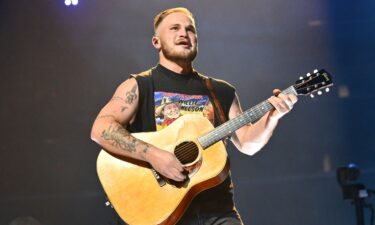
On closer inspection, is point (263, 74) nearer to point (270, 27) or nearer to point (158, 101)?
point (270, 27)

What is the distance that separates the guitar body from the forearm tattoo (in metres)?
0.08

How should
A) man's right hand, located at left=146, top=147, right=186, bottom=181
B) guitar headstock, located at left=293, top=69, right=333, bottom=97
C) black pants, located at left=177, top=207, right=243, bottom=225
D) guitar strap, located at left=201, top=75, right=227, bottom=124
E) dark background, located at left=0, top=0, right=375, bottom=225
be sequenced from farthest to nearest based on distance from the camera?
dark background, located at left=0, top=0, right=375, bottom=225 → guitar strap, located at left=201, top=75, right=227, bottom=124 → guitar headstock, located at left=293, top=69, right=333, bottom=97 → black pants, located at left=177, top=207, right=243, bottom=225 → man's right hand, located at left=146, top=147, right=186, bottom=181

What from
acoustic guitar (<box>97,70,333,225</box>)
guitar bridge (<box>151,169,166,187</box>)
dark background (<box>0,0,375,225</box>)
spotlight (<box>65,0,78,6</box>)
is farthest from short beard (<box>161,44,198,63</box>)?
spotlight (<box>65,0,78,6</box>)

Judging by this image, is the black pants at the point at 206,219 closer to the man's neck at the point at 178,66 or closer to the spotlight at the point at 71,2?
the man's neck at the point at 178,66

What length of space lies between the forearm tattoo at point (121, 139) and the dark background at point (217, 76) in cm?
272

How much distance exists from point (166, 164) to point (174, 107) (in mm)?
486

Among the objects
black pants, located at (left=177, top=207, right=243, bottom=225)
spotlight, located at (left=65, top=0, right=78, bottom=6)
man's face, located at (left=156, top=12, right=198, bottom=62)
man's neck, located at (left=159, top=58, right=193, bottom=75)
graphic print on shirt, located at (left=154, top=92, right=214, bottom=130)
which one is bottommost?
black pants, located at (left=177, top=207, right=243, bottom=225)

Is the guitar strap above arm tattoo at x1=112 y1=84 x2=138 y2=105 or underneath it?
underneath

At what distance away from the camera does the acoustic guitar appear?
9.00 feet

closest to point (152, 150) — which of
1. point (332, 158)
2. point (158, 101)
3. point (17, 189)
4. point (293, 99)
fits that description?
point (158, 101)

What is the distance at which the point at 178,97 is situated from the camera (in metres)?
3.12

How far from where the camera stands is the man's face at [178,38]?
3.25 metres

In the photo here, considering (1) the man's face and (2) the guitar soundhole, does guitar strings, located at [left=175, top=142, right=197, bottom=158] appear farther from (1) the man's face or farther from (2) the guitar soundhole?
(1) the man's face

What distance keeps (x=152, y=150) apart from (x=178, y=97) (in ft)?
1.55
